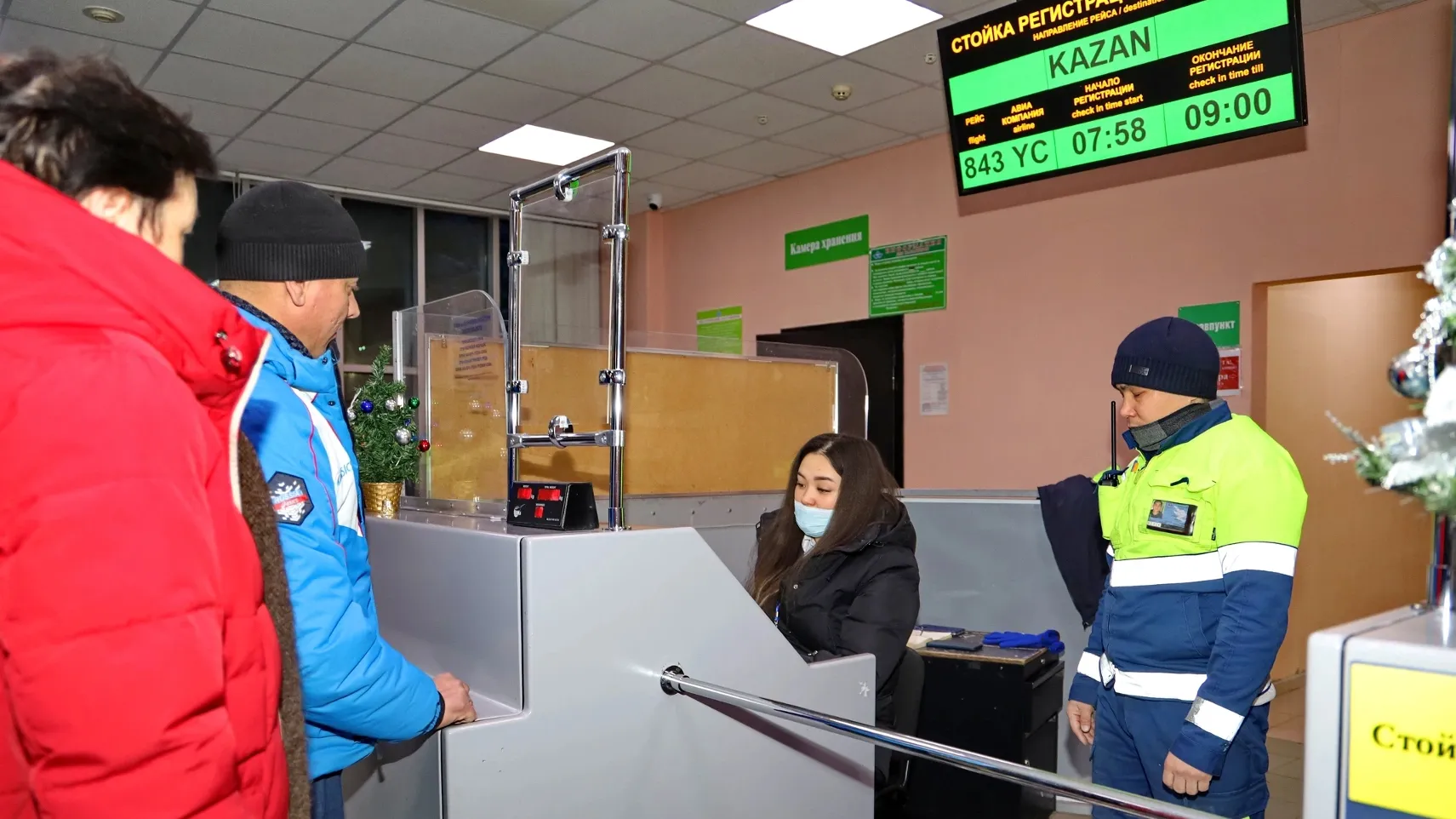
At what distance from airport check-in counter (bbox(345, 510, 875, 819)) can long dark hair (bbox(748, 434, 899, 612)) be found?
0.44 m

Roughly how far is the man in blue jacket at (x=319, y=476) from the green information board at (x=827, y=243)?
4.98 m

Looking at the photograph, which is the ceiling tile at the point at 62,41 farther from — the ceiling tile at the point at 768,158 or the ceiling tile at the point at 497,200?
the ceiling tile at the point at 768,158

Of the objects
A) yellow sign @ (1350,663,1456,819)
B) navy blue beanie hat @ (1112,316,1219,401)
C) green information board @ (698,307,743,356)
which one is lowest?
yellow sign @ (1350,663,1456,819)

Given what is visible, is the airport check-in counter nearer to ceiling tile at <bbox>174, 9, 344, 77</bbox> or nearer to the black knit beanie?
the black knit beanie

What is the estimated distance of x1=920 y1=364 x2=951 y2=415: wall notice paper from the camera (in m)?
5.69

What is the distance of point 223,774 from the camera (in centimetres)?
71

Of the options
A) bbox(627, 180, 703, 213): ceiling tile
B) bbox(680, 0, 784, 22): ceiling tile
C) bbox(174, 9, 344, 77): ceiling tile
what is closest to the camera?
bbox(680, 0, 784, 22): ceiling tile

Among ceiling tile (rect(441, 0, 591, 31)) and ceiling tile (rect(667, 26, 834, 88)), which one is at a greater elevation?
ceiling tile (rect(441, 0, 591, 31))

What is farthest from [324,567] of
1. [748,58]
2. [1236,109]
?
[748,58]

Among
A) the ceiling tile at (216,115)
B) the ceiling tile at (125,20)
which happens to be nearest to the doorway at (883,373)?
the ceiling tile at (216,115)

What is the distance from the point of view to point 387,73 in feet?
15.5

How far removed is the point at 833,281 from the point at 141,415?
5.87m

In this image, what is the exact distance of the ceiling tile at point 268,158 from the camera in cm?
582

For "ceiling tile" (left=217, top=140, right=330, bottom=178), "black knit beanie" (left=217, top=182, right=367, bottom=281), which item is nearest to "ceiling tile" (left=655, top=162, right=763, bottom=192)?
"ceiling tile" (left=217, top=140, right=330, bottom=178)
